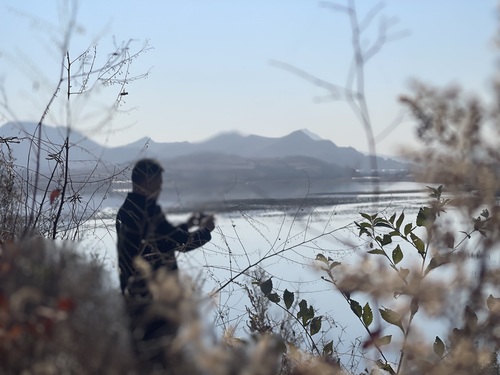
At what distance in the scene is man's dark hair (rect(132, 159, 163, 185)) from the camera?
10.8 feet

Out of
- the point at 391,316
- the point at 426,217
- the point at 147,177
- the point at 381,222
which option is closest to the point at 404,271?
the point at 391,316

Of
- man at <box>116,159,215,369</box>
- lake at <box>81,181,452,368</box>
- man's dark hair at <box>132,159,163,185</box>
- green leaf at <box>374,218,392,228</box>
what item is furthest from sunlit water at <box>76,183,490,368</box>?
man's dark hair at <box>132,159,163,185</box>

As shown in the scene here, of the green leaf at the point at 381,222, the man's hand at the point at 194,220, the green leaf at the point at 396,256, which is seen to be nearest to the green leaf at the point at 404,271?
the green leaf at the point at 396,256

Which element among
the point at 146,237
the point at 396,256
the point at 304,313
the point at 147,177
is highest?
the point at 147,177

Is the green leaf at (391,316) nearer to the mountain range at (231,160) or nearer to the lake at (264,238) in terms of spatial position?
the lake at (264,238)

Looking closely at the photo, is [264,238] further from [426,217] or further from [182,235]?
[182,235]

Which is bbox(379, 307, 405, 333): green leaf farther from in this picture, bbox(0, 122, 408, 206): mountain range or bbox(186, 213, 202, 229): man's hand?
bbox(186, 213, 202, 229): man's hand

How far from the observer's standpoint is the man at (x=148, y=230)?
2.87 m

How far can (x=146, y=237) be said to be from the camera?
2773 mm

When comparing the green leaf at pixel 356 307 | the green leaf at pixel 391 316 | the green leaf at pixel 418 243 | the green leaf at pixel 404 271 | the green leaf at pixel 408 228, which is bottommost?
the green leaf at pixel 356 307

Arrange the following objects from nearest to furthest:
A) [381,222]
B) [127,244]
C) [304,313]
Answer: [127,244] < [381,222] < [304,313]

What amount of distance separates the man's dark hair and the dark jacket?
107mm

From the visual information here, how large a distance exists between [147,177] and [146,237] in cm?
57

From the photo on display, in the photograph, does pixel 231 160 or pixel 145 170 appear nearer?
pixel 231 160
